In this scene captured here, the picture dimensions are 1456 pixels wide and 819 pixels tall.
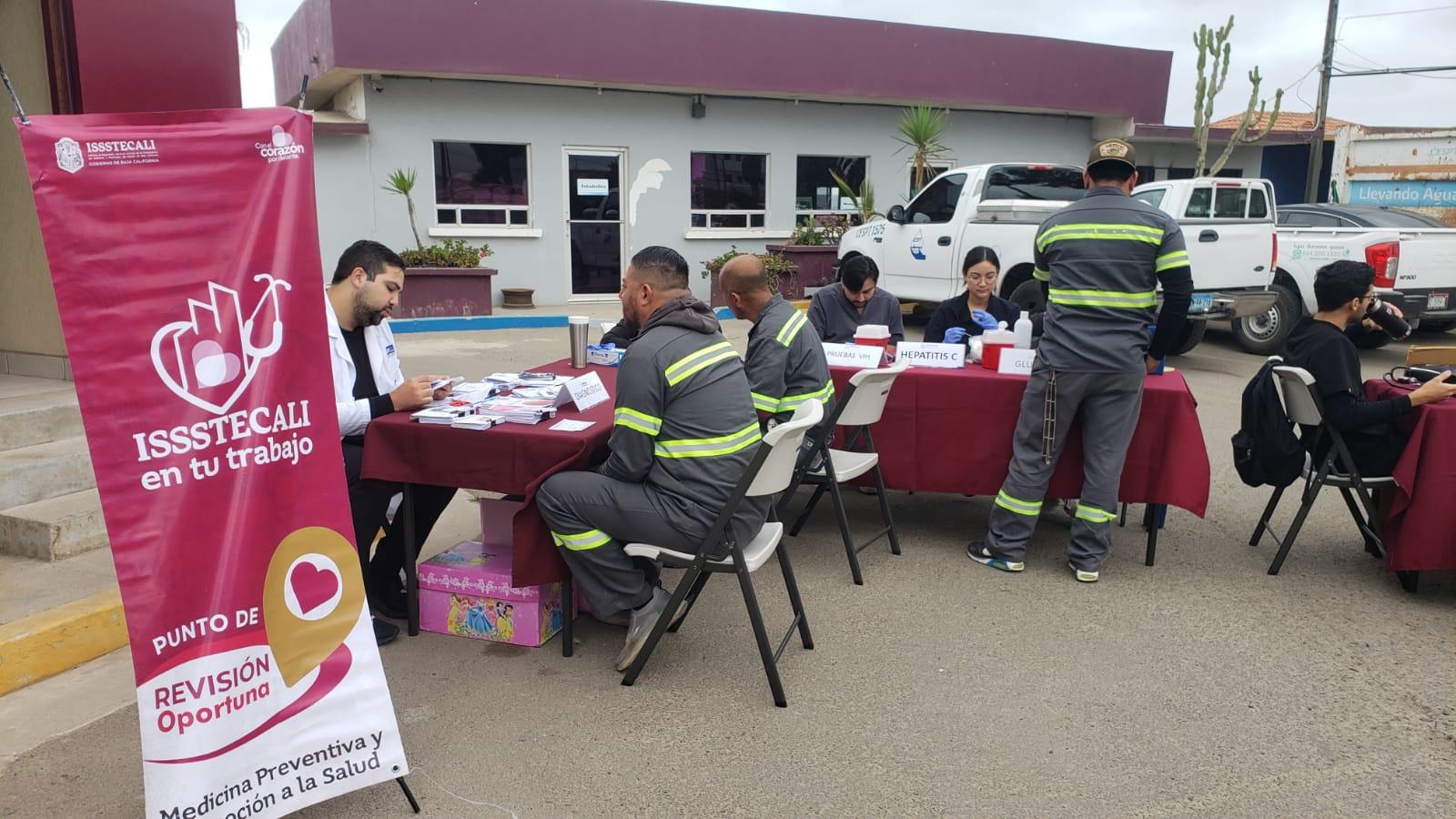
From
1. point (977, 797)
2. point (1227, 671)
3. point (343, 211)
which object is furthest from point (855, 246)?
point (977, 797)

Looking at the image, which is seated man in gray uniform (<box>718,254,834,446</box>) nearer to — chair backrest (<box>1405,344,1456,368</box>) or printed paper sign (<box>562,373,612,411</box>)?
printed paper sign (<box>562,373,612,411</box>)

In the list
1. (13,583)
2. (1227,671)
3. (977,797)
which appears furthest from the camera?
(13,583)

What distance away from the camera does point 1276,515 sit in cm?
574

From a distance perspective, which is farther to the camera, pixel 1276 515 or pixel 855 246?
pixel 855 246

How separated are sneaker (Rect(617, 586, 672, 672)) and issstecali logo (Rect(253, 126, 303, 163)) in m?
1.99

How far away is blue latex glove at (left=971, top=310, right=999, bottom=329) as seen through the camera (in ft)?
19.7

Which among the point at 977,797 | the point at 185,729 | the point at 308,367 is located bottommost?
the point at 977,797

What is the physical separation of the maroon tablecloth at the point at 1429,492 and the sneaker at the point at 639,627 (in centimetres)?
316

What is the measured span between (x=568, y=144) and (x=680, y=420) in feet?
37.8

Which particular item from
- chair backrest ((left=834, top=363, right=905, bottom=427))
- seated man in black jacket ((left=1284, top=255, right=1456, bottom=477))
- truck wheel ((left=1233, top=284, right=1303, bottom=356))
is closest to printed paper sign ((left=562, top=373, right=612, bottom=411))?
chair backrest ((left=834, top=363, right=905, bottom=427))

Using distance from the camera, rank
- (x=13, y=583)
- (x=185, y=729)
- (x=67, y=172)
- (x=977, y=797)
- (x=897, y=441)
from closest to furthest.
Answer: (x=67, y=172) → (x=185, y=729) → (x=977, y=797) → (x=13, y=583) → (x=897, y=441)

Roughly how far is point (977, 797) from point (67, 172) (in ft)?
9.23

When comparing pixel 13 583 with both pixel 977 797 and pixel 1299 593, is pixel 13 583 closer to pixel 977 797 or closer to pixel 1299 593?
pixel 977 797

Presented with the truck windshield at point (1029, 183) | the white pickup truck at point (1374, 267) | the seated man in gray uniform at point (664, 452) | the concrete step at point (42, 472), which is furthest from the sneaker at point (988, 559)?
the white pickup truck at point (1374, 267)
